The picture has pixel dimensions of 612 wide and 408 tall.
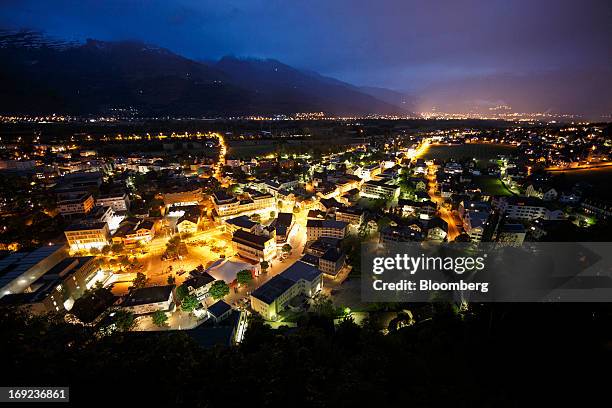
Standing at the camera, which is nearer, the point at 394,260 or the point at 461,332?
the point at 461,332

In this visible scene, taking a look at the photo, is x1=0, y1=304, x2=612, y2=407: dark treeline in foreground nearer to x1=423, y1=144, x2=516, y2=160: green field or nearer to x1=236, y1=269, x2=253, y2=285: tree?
x1=236, y1=269, x2=253, y2=285: tree

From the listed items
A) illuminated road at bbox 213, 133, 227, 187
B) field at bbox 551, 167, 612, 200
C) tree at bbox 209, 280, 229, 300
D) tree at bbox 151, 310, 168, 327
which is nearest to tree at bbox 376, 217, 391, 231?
tree at bbox 209, 280, 229, 300

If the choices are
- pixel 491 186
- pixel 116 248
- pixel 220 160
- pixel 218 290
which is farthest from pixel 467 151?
pixel 116 248

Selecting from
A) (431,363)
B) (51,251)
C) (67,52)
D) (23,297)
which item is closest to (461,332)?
(431,363)

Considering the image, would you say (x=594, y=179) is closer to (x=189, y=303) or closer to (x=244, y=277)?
(x=244, y=277)

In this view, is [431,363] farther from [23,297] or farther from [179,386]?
[23,297]

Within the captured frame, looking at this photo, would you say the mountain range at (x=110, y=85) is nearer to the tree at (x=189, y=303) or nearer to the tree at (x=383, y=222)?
the tree at (x=189, y=303)
